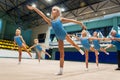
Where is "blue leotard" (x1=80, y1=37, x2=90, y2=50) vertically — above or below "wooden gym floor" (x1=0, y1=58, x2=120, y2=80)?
above

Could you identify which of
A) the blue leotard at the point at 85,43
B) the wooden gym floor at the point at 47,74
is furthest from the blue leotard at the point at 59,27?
the blue leotard at the point at 85,43

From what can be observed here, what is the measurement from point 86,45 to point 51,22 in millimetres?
1776

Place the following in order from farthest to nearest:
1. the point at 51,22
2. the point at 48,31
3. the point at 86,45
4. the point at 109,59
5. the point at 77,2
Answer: the point at 48,31, the point at 77,2, the point at 109,59, the point at 86,45, the point at 51,22

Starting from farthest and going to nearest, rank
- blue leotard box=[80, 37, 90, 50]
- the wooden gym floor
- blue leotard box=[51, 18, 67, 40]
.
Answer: blue leotard box=[80, 37, 90, 50], blue leotard box=[51, 18, 67, 40], the wooden gym floor

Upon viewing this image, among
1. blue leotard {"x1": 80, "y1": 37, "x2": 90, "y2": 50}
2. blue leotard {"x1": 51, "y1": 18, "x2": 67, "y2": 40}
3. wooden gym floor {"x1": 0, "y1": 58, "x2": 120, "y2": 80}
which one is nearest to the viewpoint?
wooden gym floor {"x1": 0, "y1": 58, "x2": 120, "y2": 80}

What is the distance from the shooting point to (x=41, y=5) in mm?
15820

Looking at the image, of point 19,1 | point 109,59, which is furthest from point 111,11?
point 19,1

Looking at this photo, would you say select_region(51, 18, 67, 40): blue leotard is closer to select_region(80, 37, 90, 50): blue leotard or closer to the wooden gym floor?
the wooden gym floor

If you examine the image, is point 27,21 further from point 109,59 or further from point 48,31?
point 109,59

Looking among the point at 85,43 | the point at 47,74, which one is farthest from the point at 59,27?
the point at 85,43

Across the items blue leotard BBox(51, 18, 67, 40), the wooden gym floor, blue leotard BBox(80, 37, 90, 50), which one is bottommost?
the wooden gym floor

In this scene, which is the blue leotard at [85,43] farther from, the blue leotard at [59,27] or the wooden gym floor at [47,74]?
the blue leotard at [59,27]

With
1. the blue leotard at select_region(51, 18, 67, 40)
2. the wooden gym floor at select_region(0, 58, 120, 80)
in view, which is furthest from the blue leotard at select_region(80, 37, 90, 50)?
the blue leotard at select_region(51, 18, 67, 40)

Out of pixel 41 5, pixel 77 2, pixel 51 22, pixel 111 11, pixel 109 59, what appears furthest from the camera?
pixel 41 5
